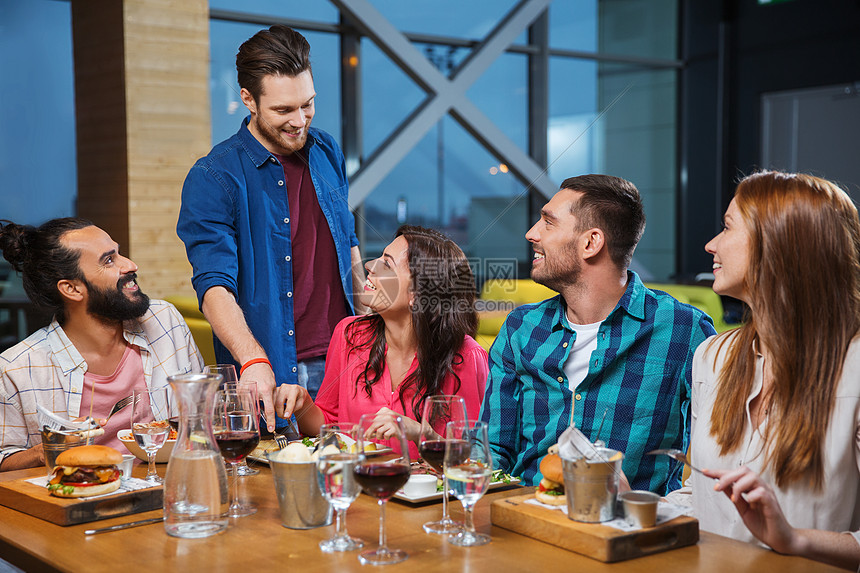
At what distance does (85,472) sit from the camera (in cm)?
142

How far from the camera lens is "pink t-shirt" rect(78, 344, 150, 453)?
6.69ft

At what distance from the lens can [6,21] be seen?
192 inches

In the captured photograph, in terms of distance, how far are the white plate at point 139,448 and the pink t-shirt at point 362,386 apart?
0.57 meters

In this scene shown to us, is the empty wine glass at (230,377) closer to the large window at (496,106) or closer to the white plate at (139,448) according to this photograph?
the white plate at (139,448)

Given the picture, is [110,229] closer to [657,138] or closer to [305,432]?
[305,432]

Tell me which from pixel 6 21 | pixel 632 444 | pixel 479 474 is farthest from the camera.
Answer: pixel 6 21

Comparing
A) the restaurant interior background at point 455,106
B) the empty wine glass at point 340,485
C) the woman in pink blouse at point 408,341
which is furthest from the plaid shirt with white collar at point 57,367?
the restaurant interior background at point 455,106

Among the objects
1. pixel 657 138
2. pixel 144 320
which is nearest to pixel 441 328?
pixel 144 320

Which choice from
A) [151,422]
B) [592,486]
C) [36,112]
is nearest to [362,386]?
[151,422]

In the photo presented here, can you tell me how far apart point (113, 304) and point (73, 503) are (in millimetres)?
913

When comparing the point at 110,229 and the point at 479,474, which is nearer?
the point at 479,474

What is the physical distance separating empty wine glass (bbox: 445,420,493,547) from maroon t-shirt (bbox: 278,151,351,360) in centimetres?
133

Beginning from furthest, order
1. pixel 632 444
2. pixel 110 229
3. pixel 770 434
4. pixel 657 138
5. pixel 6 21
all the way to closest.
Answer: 1. pixel 657 138
2. pixel 6 21
3. pixel 110 229
4. pixel 632 444
5. pixel 770 434

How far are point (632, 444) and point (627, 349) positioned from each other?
212mm
